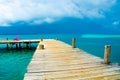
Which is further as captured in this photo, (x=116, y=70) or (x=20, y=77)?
(x=20, y=77)

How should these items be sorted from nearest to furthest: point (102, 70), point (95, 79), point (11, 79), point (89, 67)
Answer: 1. point (95, 79)
2. point (102, 70)
3. point (89, 67)
4. point (11, 79)

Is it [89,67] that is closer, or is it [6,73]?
[89,67]

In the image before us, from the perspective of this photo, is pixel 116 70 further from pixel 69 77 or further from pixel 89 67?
pixel 69 77

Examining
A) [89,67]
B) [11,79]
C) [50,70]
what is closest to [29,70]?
[50,70]

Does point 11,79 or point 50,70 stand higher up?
point 50,70

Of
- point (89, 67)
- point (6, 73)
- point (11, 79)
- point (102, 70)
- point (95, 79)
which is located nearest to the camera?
point (95, 79)

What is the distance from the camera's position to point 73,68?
28.6 feet

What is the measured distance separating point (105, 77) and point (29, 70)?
129 inches

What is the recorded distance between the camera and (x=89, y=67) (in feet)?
29.2

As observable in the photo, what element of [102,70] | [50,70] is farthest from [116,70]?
[50,70]

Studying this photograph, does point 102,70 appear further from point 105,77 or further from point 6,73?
point 6,73

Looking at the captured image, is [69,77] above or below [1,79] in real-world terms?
above

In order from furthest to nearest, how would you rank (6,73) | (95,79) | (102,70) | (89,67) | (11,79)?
(6,73) < (11,79) < (89,67) < (102,70) < (95,79)

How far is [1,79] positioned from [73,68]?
23.4 feet
